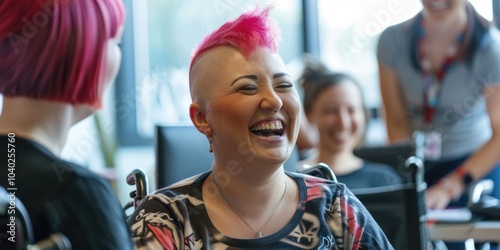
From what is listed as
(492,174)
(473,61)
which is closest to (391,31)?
(473,61)

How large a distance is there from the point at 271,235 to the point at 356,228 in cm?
18

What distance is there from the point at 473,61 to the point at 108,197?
2395 millimetres

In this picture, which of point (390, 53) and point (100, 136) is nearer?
point (390, 53)

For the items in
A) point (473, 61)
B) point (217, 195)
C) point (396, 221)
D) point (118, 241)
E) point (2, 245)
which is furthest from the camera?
point (473, 61)

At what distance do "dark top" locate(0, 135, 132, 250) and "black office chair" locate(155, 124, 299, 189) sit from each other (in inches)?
49.1

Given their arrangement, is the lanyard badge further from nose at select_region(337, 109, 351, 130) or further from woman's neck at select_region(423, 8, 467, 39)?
nose at select_region(337, 109, 351, 130)

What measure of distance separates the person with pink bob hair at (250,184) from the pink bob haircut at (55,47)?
1.46ft

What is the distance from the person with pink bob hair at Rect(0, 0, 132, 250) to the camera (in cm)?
122

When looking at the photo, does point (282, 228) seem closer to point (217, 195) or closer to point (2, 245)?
point (217, 195)

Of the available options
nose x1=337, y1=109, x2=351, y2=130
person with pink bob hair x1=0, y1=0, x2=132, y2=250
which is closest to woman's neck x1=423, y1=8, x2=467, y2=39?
nose x1=337, y1=109, x2=351, y2=130

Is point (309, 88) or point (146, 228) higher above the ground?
point (309, 88)

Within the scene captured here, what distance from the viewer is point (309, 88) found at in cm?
346

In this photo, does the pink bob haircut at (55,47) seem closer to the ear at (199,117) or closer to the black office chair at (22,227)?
the black office chair at (22,227)

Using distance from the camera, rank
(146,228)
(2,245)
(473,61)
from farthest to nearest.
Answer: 1. (473,61)
2. (146,228)
3. (2,245)
